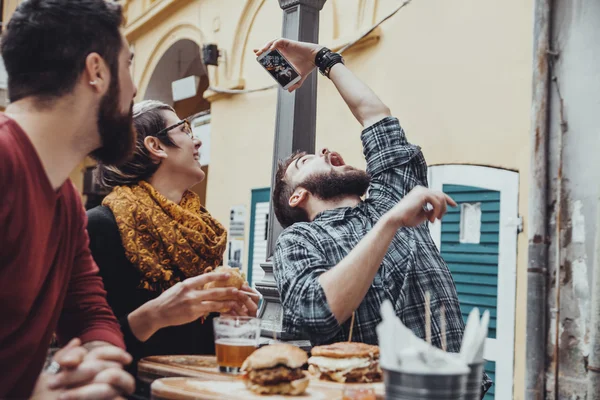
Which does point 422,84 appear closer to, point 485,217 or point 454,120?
point 454,120

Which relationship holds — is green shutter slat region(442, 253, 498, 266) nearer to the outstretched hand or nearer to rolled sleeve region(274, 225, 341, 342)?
the outstretched hand

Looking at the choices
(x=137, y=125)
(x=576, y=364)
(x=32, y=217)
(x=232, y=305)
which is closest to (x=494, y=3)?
(x=576, y=364)

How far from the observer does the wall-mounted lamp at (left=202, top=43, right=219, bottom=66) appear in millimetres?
8242

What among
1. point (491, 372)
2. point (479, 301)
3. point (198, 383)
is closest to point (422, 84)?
point (479, 301)

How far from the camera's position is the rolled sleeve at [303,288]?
2072mm

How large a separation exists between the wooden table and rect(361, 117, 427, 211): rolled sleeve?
100 centimetres

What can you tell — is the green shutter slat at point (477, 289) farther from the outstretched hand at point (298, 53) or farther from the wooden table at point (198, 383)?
the wooden table at point (198, 383)

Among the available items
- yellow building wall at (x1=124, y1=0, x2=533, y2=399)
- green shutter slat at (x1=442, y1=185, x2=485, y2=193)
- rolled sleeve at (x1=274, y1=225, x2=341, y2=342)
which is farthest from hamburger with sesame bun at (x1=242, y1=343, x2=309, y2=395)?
green shutter slat at (x1=442, y1=185, x2=485, y2=193)

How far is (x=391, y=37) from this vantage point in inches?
239

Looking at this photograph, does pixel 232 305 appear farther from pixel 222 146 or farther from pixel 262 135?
pixel 222 146

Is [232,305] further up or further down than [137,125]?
further down

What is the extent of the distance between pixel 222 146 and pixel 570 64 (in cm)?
488

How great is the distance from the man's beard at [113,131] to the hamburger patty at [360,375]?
81cm

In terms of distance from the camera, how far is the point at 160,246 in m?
2.52
